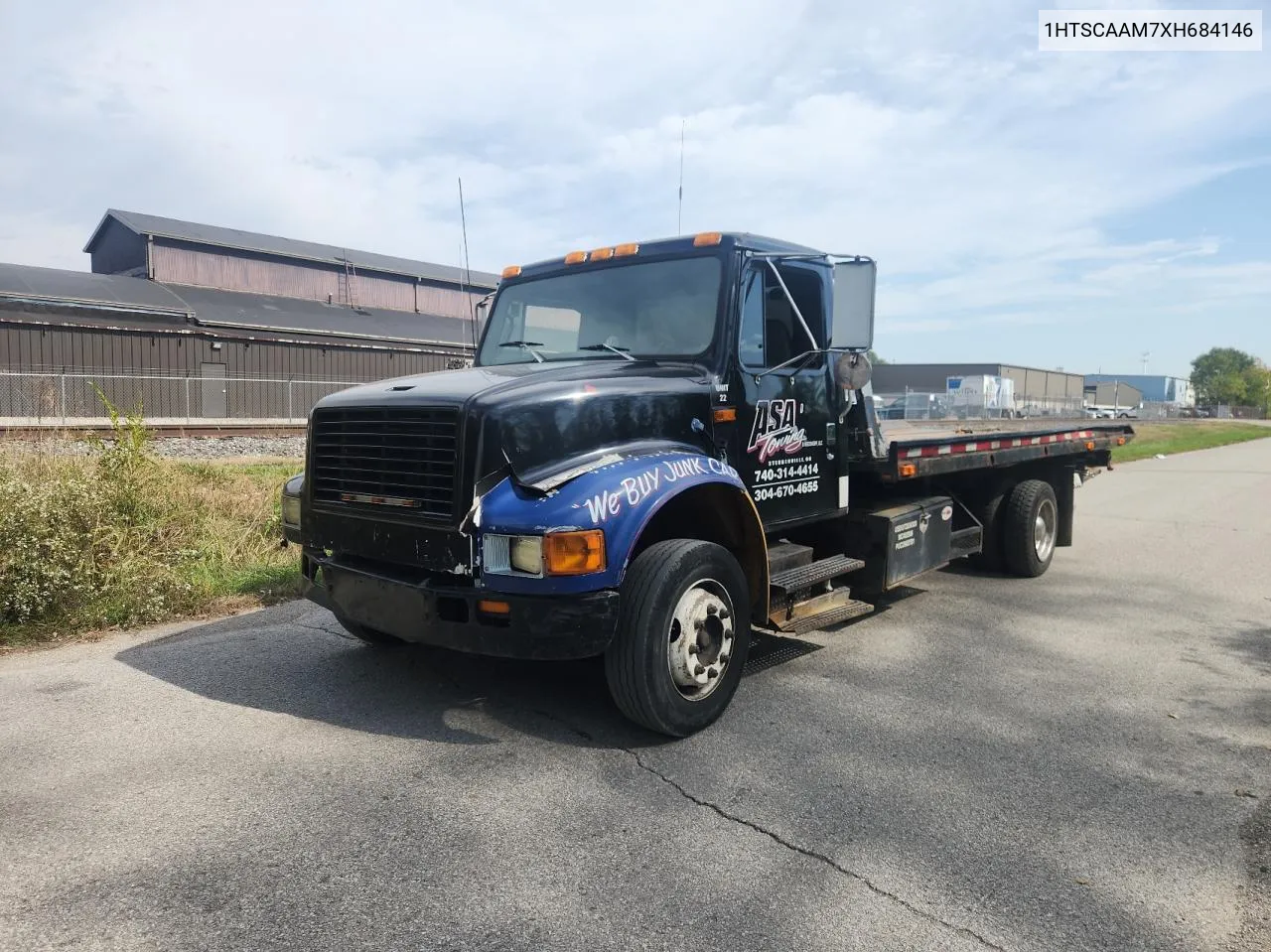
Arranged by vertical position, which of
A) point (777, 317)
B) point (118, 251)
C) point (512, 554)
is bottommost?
point (512, 554)

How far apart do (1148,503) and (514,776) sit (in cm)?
1279

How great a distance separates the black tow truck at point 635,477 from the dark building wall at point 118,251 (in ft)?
122

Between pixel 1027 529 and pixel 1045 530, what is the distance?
1.97 feet

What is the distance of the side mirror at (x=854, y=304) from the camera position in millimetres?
4625

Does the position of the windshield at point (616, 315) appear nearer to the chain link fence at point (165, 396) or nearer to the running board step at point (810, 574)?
the running board step at point (810, 574)

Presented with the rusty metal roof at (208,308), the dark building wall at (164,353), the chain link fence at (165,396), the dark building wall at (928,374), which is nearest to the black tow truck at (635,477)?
the chain link fence at (165,396)

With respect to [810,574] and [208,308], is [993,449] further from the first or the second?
[208,308]

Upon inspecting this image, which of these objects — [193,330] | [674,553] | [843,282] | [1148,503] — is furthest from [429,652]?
[193,330]

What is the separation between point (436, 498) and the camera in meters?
3.96

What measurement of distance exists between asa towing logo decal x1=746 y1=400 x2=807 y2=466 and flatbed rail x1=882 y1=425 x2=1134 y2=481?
0.93m

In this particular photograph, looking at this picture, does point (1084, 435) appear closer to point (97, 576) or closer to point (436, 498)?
point (436, 498)

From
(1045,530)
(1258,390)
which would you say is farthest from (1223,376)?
(1045,530)

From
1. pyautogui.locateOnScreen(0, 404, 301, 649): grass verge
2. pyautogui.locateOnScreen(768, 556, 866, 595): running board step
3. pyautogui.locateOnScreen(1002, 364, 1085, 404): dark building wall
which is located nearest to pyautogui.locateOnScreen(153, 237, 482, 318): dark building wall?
pyautogui.locateOnScreen(0, 404, 301, 649): grass verge

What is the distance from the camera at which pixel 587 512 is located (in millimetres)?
3715
